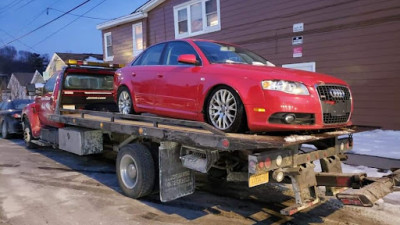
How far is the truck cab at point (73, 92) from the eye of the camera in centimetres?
822

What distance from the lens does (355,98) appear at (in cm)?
1062

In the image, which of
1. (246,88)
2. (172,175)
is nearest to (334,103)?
(246,88)

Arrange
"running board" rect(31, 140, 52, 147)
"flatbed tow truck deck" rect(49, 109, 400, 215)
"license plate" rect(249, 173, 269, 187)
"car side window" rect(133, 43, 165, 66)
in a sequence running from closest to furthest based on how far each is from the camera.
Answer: "flatbed tow truck deck" rect(49, 109, 400, 215) → "license plate" rect(249, 173, 269, 187) → "car side window" rect(133, 43, 165, 66) → "running board" rect(31, 140, 52, 147)

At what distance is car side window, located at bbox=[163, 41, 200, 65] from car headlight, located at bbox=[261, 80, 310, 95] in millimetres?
1575

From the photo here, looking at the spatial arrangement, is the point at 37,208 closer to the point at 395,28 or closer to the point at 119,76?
the point at 119,76

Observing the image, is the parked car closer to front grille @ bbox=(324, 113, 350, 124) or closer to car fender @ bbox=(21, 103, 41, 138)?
car fender @ bbox=(21, 103, 41, 138)

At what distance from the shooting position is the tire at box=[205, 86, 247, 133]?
171 inches

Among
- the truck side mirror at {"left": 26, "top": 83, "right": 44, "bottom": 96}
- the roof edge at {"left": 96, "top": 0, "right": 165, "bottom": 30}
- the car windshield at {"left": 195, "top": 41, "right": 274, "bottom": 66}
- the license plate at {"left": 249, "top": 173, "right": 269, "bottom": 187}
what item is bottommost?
the license plate at {"left": 249, "top": 173, "right": 269, "bottom": 187}

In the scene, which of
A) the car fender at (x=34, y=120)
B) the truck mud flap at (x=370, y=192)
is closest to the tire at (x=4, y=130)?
the car fender at (x=34, y=120)

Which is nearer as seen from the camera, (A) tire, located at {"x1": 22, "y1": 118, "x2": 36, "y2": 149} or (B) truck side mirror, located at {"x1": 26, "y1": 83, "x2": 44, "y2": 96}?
(B) truck side mirror, located at {"x1": 26, "y1": 83, "x2": 44, "y2": 96}

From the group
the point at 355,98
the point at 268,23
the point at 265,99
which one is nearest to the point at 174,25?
the point at 268,23

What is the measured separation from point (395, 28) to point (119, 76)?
24.5 ft

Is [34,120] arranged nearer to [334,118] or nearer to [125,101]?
[125,101]

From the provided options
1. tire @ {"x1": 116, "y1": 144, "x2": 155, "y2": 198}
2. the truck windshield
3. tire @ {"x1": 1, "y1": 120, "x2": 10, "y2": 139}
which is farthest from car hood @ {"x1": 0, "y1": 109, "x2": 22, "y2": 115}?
tire @ {"x1": 116, "y1": 144, "x2": 155, "y2": 198}
